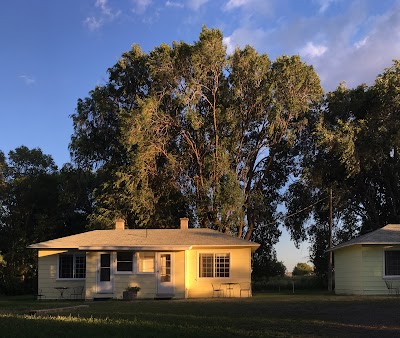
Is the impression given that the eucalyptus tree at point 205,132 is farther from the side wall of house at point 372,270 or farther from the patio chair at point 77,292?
the side wall of house at point 372,270

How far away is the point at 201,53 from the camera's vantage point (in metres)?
32.6

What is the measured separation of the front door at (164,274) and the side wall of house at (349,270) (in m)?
9.06

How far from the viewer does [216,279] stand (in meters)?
24.1

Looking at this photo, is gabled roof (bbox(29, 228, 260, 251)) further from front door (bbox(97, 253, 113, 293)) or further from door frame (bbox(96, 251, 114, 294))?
door frame (bbox(96, 251, 114, 294))

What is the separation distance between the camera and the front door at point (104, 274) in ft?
76.8

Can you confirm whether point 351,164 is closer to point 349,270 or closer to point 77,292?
point 349,270

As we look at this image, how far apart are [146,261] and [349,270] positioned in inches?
414

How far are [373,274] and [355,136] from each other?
39.5ft

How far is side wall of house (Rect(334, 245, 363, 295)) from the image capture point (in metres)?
23.9

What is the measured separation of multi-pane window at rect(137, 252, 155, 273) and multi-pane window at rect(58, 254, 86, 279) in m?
3.32

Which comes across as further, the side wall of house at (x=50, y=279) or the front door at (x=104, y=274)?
the side wall of house at (x=50, y=279)

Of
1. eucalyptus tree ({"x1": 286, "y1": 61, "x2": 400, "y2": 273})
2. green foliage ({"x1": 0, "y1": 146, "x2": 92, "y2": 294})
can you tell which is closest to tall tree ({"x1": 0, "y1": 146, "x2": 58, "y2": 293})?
green foliage ({"x1": 0, "y1": 146, "x2": 92, "y2": 294})

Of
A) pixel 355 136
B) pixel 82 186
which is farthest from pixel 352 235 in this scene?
pixel 82 186

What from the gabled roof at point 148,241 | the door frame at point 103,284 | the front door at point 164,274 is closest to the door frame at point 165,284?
the front door at point 164,274
